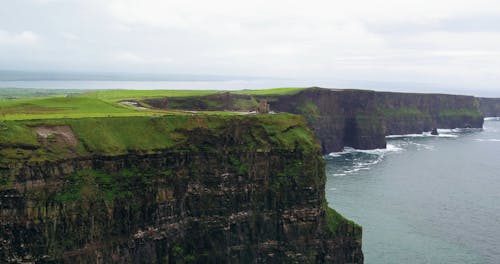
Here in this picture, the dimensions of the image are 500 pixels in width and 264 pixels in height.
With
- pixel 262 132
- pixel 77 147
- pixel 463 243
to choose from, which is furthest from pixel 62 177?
pixel 463 243

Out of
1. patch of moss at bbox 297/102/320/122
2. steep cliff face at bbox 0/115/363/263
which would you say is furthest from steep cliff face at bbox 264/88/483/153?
steep cliff face at bbox 0/115/363/263

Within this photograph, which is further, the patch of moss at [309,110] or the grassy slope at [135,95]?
the patch of moss at [309,110]

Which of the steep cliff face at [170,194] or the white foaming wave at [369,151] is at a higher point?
the steep cliff face at [170,194]

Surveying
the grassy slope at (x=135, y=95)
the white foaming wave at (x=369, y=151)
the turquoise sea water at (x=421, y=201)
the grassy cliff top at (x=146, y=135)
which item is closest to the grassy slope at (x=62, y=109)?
the grassy cliff top at (x=146, y=135)

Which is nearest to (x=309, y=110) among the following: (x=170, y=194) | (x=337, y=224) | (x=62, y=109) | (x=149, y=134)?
(x=337, y=224)

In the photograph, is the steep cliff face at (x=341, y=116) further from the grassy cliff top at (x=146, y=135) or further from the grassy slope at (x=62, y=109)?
the grassy cliff top at (x=146, y=135)

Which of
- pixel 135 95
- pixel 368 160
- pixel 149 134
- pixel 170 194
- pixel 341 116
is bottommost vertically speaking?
pixel 368 160

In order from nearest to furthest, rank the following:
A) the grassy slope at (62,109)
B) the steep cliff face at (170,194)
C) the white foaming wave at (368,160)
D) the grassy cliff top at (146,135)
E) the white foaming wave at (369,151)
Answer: the steep cliff face at (170,194) → the grassy cliff top at (146,135) → the grassy slope at (62,109) → the white foaming wave at (368,160) → the white foaming wave at (369,151)

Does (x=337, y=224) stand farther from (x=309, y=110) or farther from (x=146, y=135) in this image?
(x=309, y=110)
